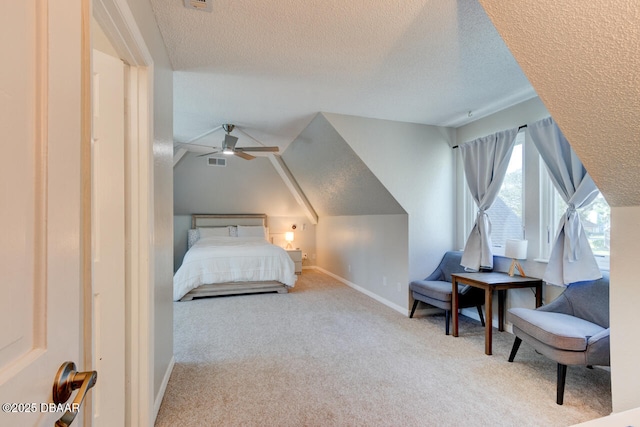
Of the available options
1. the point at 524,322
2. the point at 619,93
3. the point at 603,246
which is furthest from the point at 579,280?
the point at 619,93

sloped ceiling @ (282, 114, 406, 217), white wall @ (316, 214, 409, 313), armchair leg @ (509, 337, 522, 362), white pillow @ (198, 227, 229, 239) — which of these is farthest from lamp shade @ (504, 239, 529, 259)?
white pillow @ (198, 227, 229, 239)

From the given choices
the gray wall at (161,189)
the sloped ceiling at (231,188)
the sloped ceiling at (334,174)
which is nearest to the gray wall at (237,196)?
the sloped ceiling at (231,188)

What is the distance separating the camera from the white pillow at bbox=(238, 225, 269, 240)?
6309mm

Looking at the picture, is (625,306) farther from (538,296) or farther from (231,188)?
(231,188)

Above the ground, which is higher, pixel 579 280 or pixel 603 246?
pixel 603 246

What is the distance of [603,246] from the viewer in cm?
239

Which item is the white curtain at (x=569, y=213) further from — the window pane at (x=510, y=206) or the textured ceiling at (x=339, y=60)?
the textured ceiling at (x=339, y=60)

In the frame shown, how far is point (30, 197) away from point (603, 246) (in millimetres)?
3396

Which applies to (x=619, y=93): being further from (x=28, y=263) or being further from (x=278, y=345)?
(x=278, y=345)

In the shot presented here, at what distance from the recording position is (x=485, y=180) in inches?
127

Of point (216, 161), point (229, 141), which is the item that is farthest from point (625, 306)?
point (216, 161)

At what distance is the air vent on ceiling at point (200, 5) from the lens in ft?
A: 5.31

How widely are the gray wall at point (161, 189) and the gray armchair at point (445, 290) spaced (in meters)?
2.56

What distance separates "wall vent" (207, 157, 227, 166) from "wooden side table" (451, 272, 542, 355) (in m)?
4.95
